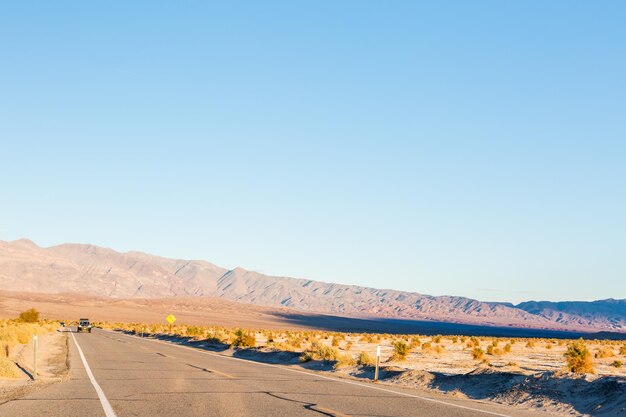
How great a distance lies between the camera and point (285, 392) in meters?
16.2

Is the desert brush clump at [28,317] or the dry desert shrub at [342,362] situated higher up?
the dry desert shrub at [342,362]

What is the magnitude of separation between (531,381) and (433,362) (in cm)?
1542

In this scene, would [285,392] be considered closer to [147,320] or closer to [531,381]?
[531,381]

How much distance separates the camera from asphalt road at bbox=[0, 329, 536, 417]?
12.6 meters

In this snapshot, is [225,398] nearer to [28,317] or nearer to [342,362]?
[342,362]

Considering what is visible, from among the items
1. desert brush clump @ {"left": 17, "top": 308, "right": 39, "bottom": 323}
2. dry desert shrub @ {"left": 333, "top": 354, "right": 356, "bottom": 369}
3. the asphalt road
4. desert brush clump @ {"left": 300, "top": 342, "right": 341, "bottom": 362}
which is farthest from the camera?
desert brush clump @ {"left": 17, "top": 308, "right": 39, "bottom": 323}

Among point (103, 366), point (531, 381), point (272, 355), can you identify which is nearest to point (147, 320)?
point (272, 355)

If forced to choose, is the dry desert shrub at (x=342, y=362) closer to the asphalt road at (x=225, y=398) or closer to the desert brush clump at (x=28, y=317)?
the asphalt road at (x=225, y=398)

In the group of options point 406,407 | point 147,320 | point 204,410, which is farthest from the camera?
point 147,320

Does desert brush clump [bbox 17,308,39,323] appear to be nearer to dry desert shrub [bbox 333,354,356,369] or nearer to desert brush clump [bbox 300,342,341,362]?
desert brush clump [bbox 300,342,341,362]

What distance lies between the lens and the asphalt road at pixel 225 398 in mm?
12625

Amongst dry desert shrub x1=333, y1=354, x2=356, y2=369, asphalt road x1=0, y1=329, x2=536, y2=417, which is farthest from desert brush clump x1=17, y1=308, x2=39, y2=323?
asphalt road x1=0, y1=329, x2=536, y2=417

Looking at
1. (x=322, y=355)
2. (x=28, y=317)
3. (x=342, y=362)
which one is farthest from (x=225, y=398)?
(x=28, y=317)

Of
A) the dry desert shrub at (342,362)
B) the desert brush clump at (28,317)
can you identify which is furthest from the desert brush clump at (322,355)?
the desert brush clump at (28,317)
